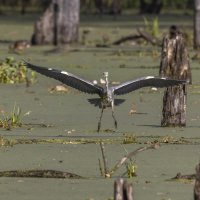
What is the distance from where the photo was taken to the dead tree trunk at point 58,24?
74.6 feet

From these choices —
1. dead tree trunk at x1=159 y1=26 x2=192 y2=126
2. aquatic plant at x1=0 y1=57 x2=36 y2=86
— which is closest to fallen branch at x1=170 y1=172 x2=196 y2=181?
dead tree trunk at x1=159 y1=26 x2=192 y2=126

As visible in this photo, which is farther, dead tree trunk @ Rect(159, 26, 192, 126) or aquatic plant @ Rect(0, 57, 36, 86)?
aquatic plant @ Rect(0, 57, 36, 86)

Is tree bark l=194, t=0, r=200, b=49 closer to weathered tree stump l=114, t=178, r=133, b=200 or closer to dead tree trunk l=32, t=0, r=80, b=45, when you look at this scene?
dead tree trunk l=32, t=0, r=80, b=45

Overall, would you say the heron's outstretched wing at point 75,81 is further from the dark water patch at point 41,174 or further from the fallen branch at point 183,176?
the fallen branch at point 183,176

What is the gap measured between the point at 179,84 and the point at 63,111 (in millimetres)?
2462

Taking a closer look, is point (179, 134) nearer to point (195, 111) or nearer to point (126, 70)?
point (195, 111)

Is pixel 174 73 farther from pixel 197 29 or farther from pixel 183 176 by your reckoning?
pixel 197 29

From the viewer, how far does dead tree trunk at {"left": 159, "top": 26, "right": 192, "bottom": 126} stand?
10539mm

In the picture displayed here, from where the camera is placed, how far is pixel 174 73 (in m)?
11.0

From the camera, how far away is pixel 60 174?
25.6 ft

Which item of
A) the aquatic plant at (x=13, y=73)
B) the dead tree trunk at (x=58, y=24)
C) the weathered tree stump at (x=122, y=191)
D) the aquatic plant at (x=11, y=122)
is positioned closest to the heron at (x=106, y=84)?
the aquatic plant at (x=11, y=122)

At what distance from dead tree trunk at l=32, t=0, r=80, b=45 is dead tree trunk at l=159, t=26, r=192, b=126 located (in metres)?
10.4

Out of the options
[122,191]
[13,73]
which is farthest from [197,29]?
[122,191]

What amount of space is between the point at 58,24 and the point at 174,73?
12109 millimetres
